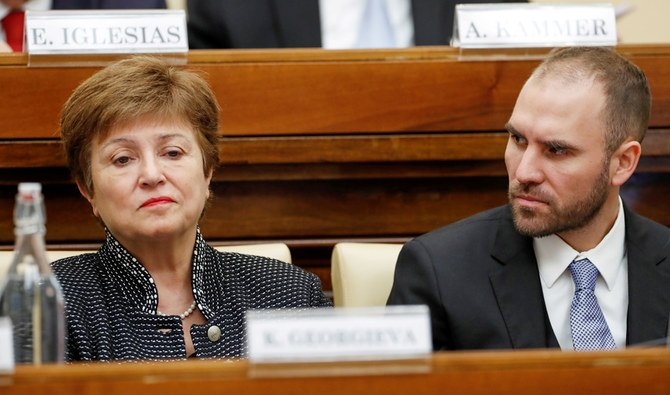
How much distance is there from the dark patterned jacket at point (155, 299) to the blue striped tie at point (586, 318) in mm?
444

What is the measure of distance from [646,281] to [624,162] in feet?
0.72

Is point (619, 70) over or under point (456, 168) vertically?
over

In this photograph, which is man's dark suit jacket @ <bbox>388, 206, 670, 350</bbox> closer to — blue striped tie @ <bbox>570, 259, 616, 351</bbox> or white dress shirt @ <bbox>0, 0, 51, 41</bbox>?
blue striped tie @ <bbox>570, 259, 616, 351</bbox>

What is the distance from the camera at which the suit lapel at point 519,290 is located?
186 centimetres

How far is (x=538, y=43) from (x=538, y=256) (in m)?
0.51

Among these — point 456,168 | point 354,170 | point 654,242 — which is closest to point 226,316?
point 354,170

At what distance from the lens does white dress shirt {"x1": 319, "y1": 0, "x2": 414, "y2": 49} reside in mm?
2717

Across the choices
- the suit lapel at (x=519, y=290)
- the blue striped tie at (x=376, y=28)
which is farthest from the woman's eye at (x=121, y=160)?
the blue striped tie at (x=376, y=28)

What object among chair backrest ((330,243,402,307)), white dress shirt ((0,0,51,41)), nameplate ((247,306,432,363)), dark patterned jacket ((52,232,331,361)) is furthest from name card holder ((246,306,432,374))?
white dress shirt ((0,0,51,41))

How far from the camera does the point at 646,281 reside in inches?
76.8

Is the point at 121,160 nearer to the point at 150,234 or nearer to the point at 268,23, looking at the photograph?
the point at 150,234

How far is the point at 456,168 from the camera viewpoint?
7.50ft

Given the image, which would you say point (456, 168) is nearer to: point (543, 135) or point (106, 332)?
point (543, 135)

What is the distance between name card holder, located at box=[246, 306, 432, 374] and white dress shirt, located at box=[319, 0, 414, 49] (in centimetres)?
163
